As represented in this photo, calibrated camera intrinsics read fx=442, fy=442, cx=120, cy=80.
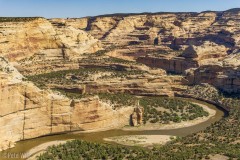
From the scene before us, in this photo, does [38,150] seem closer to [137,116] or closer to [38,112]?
[38,112]

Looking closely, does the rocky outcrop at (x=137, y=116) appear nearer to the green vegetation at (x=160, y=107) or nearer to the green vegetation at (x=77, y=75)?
the green vegetation at (x=160, y=107)

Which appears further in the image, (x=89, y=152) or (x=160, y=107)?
(x=160, y=107)

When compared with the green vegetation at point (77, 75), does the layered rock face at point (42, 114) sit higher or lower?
lower

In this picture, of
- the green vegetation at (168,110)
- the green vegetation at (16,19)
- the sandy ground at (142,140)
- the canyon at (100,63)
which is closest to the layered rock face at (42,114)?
the canyon at (100,63)

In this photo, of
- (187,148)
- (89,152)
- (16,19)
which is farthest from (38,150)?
(16,19)

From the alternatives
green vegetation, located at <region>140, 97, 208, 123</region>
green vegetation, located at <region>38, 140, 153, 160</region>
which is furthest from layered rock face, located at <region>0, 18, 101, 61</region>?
green vegetation, located at <region>38, 140, 153, 160</region>

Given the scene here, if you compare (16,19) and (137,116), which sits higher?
(16,19)

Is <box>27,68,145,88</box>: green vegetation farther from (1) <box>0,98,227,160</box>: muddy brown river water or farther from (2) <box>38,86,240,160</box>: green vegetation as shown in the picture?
(2) <box>38,86,240,160</box>: green vegetation
